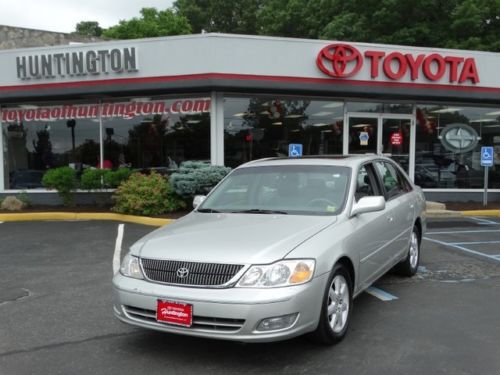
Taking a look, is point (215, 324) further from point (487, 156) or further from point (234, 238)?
point (487, 156)

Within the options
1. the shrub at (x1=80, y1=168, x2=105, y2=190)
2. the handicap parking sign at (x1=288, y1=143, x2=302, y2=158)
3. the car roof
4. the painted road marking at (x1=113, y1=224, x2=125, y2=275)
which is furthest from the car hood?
the handicap parking sign at (x1=288, y1=143, x2=302, y2=158)

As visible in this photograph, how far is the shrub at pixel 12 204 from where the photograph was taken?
13.2 m

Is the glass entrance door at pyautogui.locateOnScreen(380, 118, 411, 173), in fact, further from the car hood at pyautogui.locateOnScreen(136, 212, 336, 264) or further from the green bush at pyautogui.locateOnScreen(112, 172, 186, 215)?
the car hood at pyautogui.locateOnScreen(136, 212, 336, 264)

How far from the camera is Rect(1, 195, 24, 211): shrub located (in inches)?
520

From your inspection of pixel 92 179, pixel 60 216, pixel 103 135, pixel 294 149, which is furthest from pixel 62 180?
pixel 294 149

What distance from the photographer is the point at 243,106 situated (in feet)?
44.1

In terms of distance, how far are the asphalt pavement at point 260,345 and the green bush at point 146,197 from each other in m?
4.26

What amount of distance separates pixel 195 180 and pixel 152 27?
30869 mm

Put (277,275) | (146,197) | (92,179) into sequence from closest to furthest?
(277,275) < (146,197) < (92,179)

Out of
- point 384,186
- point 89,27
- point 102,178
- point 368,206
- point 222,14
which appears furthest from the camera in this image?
point 89,27

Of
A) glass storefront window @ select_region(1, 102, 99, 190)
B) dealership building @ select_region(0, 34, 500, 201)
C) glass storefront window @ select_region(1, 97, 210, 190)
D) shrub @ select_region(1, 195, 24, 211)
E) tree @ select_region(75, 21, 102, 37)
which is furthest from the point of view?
tree @ select_region(75, 21, 102, 37)

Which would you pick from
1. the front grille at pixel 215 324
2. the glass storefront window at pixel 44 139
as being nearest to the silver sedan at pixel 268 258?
the front grille at pixel 215 324

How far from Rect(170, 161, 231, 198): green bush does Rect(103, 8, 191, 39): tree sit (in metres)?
29.9

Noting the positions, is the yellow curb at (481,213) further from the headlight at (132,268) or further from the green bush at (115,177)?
the headlight at (132,268)
